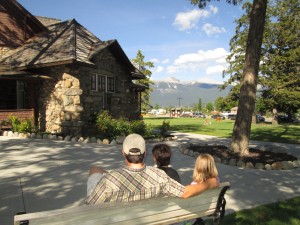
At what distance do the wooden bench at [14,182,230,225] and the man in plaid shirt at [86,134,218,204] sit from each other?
102 millimetres

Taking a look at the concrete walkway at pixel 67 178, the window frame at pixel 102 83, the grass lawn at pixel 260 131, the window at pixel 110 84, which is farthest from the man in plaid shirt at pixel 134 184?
the window at pixel 110 84

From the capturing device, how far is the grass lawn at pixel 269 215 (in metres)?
4.64

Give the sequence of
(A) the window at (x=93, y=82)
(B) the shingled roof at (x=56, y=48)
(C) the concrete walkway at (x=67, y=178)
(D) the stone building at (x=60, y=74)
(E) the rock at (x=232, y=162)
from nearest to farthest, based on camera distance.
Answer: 1. (C) the concrete walkway at (x=67, y=178)
2. (E) the rock at (x=232, y=162)
3. (D) the stone building at (x=60, y=74)
4. (B) the shingled roof at (x=56, y=48)
5. (A) the window at (x=93, y=82)

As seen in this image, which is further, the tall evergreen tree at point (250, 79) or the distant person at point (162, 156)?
the tall evergreen tree at point (250, 79)

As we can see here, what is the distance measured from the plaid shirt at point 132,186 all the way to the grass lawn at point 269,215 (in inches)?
75.1

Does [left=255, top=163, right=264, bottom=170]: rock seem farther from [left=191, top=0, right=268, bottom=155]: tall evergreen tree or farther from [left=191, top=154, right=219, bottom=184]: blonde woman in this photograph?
[left=191, top=154, right=219, bottom=184]: blonde woman

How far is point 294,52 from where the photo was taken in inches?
1506

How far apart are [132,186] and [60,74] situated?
12.8 m

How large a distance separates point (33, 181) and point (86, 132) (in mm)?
7947

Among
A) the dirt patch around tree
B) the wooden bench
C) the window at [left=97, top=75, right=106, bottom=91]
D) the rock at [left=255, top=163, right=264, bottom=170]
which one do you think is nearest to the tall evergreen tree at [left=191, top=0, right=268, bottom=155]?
the dirt patch around tree

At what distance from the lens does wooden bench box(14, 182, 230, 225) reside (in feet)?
8.28

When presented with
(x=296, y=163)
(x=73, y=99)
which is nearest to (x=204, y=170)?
(x=296, y=163)

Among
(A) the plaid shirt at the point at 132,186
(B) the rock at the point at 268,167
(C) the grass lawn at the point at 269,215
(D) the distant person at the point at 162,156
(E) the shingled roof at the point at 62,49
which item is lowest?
(C) the grass lawn at the point at 269,215

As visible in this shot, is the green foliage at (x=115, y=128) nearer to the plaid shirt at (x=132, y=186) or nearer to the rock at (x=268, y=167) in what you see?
the rock at (x=268, y=167)
